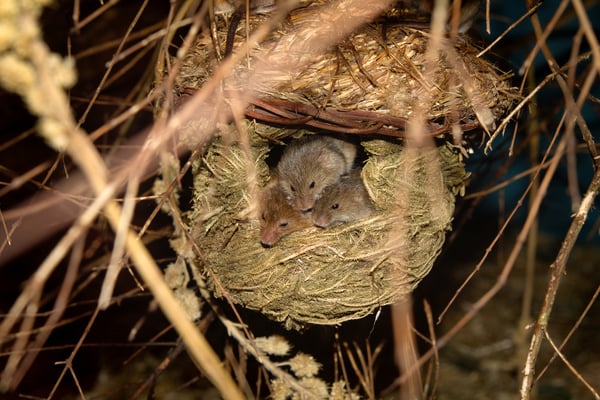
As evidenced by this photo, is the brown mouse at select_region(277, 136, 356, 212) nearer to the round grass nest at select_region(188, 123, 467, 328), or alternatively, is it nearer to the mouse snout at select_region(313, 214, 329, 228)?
the mouse snout at select_region(313, 214, 329, 228)

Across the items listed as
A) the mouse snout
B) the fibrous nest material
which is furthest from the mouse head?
the fibrous nest material

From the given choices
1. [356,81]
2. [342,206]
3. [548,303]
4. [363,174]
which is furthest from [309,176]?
[548,303]

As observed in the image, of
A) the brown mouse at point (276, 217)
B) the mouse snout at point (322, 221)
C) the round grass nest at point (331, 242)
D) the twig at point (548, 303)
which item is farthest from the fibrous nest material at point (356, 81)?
the mouse snout at point (322, 221)

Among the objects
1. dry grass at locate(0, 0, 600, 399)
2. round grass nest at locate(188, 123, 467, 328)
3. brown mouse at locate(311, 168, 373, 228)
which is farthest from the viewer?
brown mouse at locate(311, 168, 373, 228)

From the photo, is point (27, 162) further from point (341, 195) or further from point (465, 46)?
point (465, 46)

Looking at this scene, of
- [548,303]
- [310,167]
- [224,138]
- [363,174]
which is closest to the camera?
[548,303]

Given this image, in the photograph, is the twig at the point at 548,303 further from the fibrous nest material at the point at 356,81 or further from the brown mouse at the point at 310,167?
the brown mouse at the point at 310,167

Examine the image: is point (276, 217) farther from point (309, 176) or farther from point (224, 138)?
point (224, 138)
